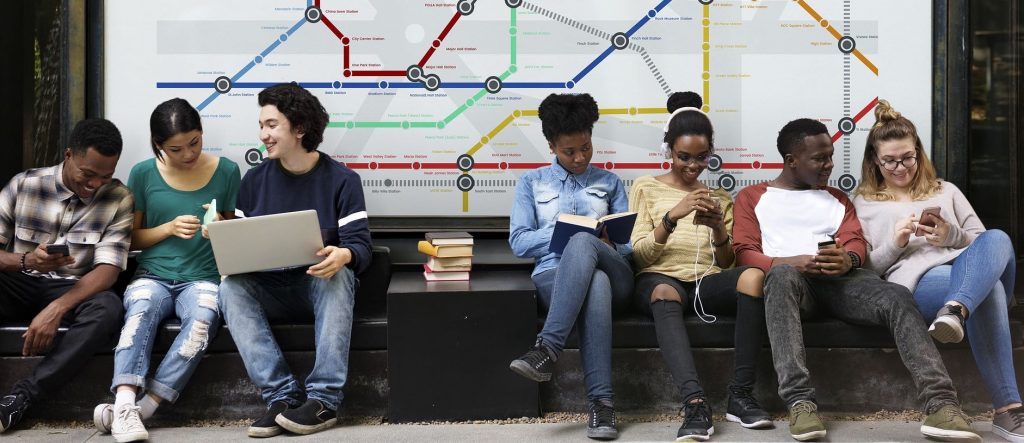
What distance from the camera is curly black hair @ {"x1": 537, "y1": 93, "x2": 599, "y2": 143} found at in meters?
3.47

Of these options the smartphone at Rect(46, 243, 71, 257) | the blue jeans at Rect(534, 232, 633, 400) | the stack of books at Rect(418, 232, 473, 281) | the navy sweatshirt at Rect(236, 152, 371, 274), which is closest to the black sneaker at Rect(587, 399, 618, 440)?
the blue jeans at Rect(534, 232, 633, 400)

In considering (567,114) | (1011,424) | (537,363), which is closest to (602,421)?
(537,363)

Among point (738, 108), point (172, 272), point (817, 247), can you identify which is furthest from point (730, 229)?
point (172, 272)

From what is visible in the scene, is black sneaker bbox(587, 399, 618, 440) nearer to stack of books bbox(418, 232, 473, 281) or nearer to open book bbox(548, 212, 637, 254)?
open book bbox(548, 212, 637, 254)

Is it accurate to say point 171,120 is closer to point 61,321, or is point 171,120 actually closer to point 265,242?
point 265,242

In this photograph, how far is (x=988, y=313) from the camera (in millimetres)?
3047

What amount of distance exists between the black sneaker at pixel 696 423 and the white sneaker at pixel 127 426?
5.46 feet

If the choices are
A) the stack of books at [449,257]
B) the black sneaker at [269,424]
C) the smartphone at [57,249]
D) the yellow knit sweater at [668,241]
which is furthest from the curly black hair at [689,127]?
the smartphone at [57,249]

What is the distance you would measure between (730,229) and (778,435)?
0.81m

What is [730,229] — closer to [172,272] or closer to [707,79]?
[707,79]

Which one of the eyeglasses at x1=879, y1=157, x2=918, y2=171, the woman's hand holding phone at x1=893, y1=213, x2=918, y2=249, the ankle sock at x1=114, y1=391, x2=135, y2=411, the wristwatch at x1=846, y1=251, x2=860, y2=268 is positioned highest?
the eyeglasses at x1=879, y1=157, x2=918, y2=171

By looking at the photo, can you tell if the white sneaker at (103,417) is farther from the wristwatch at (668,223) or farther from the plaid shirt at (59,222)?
the wristwatch at (668,223)

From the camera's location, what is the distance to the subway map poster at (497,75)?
3.87m

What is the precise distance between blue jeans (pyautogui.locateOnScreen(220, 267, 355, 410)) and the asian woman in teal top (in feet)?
0.40
